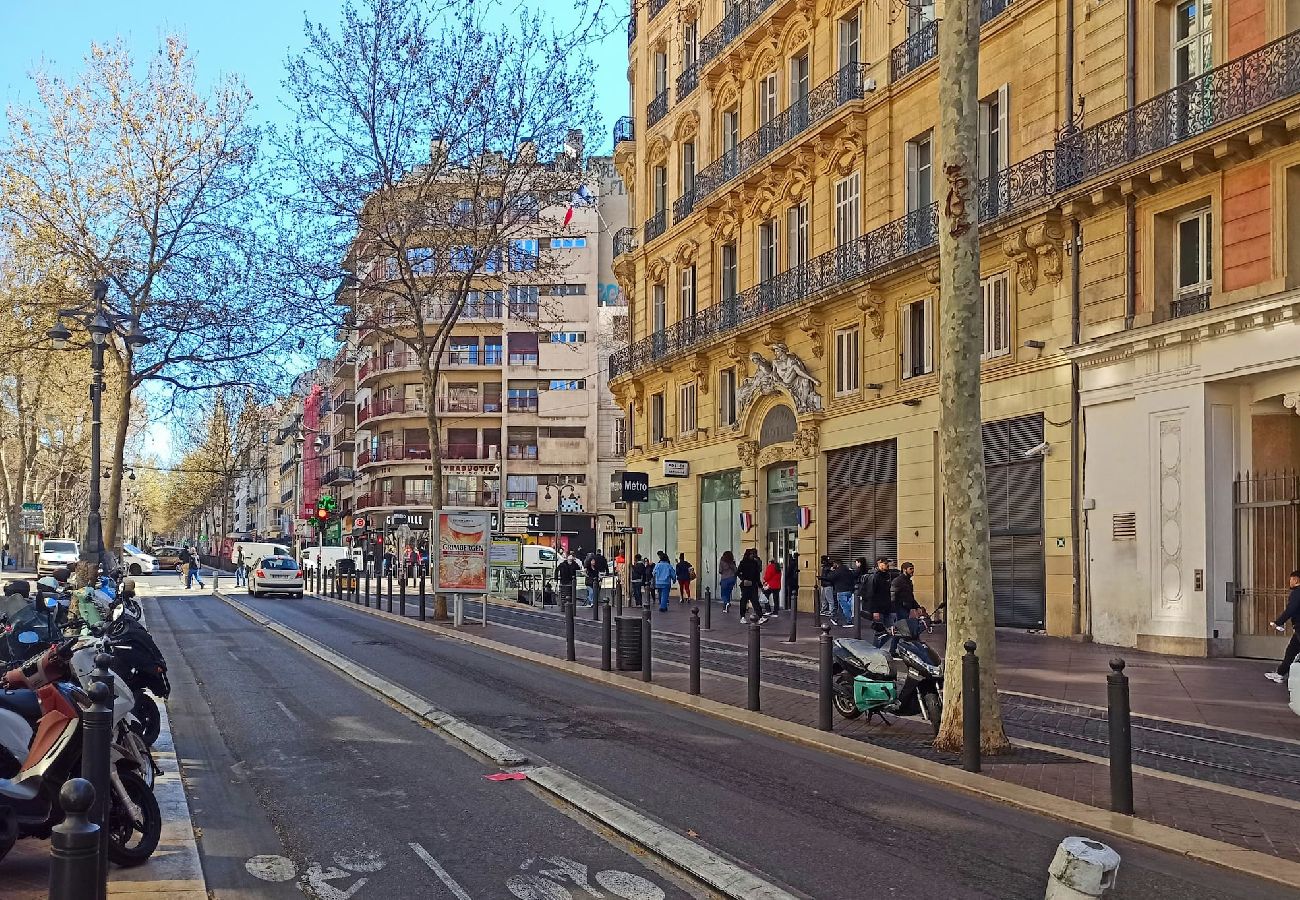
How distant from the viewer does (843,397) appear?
109ft

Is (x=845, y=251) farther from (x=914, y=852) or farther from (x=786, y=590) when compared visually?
(x=914, y=852)

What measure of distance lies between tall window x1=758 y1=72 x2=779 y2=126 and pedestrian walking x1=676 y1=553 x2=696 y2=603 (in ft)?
42.5

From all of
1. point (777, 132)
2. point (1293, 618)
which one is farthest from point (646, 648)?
point (777, 132)

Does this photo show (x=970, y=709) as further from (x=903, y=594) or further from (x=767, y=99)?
(x=767, y=99)

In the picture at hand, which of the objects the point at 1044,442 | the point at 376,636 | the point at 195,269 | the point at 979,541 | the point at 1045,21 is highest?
the point at 1045,21

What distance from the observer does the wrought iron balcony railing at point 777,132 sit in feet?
108

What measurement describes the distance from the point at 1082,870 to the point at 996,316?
23.4 meters

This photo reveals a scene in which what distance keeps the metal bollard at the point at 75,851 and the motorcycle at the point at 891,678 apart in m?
9.11

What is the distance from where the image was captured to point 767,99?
3791 cm

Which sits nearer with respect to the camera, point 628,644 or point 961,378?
point 961,378

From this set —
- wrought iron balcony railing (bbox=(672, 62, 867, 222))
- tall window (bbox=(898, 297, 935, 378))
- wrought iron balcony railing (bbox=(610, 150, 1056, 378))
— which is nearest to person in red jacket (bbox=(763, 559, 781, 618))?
tall window (bbox=(898, 297, 935, 378))

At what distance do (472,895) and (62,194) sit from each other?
32.3 metres

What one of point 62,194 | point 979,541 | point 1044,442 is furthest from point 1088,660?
point 62,194

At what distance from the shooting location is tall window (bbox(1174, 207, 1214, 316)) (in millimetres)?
21875
